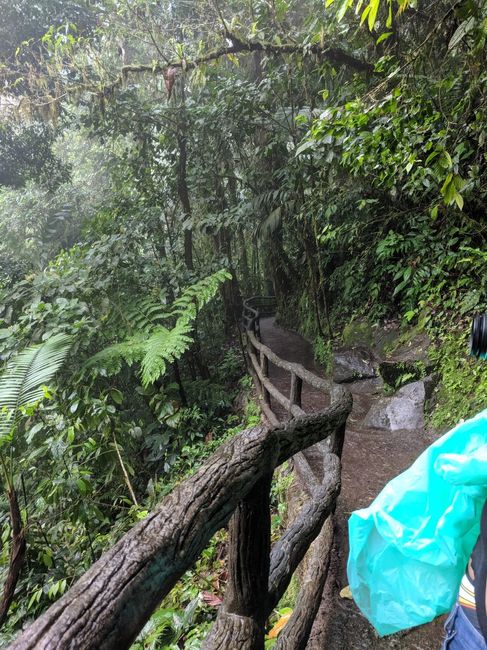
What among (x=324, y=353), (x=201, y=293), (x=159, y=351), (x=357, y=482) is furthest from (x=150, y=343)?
(x=324, y=353)

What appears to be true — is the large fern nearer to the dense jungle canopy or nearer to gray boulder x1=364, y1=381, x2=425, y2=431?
the dense jungle canopy

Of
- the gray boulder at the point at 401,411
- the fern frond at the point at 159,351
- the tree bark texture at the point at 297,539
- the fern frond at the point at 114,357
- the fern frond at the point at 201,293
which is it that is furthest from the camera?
the fern frond at the point at 201,293

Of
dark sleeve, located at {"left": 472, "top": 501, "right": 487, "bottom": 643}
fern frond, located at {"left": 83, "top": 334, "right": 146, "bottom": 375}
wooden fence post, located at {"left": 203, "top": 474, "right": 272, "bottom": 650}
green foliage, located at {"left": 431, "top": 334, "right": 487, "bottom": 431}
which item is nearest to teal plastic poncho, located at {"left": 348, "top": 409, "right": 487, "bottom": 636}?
dark sleeve, located at {"left": 472, "top": 501, "right": 487, "bottom": 643}

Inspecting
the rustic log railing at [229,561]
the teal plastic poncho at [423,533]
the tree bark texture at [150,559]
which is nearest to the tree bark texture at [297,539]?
the rustic log railing at [229,561]

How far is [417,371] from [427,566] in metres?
4.21

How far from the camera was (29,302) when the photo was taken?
194 inches

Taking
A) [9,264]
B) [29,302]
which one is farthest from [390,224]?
[9,264]

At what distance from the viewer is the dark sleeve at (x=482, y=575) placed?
982 mm

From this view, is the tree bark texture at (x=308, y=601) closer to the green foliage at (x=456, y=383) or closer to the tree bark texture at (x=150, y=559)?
the tree bark texture at (x=150, y=559)

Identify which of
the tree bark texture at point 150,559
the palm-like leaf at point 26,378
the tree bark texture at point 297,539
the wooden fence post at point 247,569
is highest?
the palm-like leaf at point 26,378

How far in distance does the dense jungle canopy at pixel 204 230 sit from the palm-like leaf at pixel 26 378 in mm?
20

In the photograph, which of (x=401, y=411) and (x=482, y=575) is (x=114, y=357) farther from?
(x=482, y=575)

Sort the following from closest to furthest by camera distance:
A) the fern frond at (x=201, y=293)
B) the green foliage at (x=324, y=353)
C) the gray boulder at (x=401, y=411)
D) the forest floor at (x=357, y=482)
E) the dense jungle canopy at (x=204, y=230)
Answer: the forest floor at (x=357, y=482) → the dense jungle canopy at (x=204, y=230) → the gray boulder at (x=401, y=411) → the fern frond at (x=201, y=293) → the green foliage at (x=324, y=353)

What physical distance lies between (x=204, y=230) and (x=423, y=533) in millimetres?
6925
